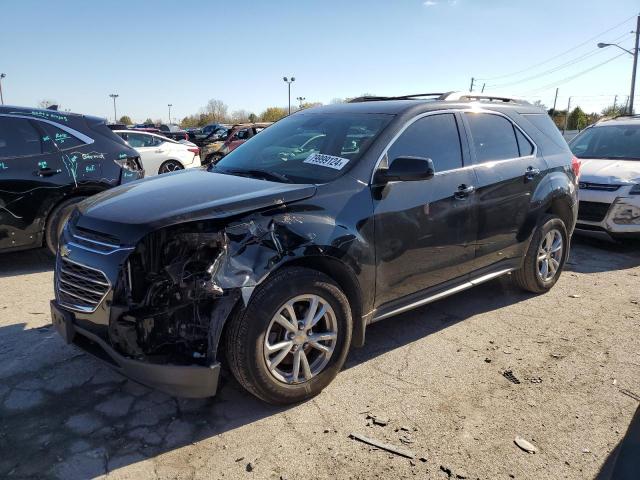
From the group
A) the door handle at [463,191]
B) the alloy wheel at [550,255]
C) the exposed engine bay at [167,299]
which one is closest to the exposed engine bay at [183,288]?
the exposed engine bay at [167,299]

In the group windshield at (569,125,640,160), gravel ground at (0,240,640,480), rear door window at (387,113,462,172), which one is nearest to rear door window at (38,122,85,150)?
gravel ground at (0,240,640,480)

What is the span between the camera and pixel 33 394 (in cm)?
324

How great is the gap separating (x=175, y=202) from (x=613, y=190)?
20.3 ft

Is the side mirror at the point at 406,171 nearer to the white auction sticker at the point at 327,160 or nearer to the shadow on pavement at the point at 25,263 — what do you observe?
the white auction sticker at the point at 327,160

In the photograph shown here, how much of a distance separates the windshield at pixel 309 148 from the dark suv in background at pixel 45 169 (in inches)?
102

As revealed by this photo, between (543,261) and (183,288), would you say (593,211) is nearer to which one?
(543,261)

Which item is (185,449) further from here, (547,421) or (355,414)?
(547,421)

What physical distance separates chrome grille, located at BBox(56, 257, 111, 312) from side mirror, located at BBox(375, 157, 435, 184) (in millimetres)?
1855

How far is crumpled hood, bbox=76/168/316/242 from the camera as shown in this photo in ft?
9.23

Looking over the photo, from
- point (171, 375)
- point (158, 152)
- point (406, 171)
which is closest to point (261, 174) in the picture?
point (406, 171)

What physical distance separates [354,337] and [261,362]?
82 centimetres

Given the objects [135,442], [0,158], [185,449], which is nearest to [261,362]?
[185,449]

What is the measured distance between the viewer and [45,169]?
578cm

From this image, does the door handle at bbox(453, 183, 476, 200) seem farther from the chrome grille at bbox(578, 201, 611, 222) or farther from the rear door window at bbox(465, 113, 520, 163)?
the chrome grille at bbox(578, 201, 611, 222)
